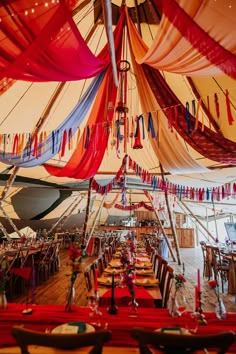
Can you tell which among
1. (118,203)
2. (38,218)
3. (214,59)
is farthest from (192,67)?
(118,203)

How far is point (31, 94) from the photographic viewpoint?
4.18 m

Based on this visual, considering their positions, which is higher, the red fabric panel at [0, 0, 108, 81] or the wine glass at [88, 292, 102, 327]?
the red fabric panel at [0, 0, 108, 81]

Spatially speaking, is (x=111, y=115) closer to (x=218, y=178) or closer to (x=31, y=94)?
(x=31, y=94)

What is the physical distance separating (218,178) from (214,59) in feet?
17.8

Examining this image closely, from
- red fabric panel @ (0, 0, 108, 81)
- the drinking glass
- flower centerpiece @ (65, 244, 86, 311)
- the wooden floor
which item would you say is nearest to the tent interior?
red fabric panel @ (0, 0, 108, 81)

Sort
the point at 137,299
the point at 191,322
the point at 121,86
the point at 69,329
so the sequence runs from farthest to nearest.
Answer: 1. the point at 121,86
2. the point at 137,299
3. the point at 191,322
4. the point at 69,329

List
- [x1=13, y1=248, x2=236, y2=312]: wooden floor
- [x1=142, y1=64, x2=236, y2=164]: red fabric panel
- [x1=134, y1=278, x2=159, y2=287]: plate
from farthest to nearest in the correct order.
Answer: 1. [x1=13, y1=248, x2=236, y2=312]: wooden floor
2. [x1=142, y1=64, x2=236, y2=164]: red fabric panel
3. [x1=134, y1=278, x2=159, y2=287]: plate

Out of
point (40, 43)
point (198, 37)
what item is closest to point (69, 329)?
point (40, 43)

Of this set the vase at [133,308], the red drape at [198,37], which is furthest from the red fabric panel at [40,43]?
the vase at [133,308]

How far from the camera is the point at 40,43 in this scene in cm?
233

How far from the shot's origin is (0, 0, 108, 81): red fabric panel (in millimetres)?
2148

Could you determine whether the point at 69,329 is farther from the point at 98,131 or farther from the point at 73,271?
the point at 98,131

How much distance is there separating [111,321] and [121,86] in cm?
336

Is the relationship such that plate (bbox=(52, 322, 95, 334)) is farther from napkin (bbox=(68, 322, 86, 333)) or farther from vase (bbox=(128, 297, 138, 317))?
vase (bbox=(128, 297, 138, 317))
